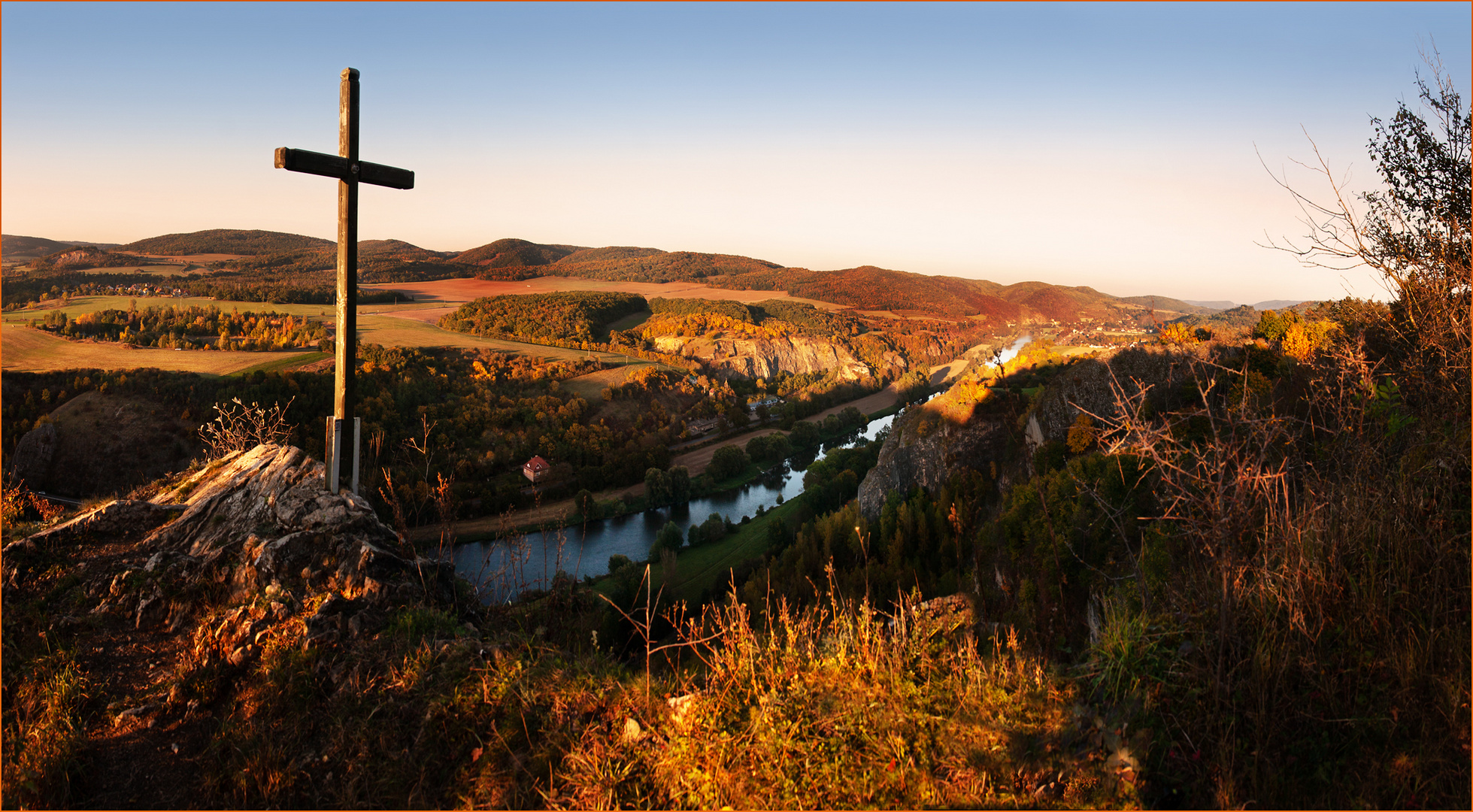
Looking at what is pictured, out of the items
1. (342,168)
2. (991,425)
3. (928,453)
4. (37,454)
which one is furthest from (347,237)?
(37,454)

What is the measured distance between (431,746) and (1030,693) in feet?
10.5

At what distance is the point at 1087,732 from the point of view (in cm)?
300

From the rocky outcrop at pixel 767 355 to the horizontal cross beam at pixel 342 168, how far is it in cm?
7658

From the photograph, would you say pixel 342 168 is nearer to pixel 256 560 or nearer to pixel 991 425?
pixel 256 560

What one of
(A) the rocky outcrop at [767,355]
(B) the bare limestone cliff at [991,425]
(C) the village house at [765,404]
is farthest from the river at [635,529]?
(A) the rocky outcrop at [767,355]

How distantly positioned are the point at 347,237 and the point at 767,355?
291 ft

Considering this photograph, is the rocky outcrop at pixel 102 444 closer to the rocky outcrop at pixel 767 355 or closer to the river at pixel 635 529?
the river at pixel 635 529

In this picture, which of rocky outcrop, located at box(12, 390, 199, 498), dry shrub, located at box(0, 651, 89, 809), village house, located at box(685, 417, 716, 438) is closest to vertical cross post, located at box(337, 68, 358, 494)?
dry shrub, located at box(0, 651, 89, 809)

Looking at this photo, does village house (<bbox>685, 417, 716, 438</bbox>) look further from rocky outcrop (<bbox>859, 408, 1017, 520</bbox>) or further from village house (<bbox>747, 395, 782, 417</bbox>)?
rocky outcrop (<bbox>859, 408, 1017, 520</bbox>)

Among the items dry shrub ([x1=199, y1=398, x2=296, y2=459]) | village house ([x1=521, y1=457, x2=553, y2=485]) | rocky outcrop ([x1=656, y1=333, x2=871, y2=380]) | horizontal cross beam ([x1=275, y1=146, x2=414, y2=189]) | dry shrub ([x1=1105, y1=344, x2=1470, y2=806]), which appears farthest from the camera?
rocky outcrop ([x1=656, y1=333, x2=871, y2=380])

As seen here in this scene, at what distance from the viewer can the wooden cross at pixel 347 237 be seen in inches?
217

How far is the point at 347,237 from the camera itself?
5.74 m

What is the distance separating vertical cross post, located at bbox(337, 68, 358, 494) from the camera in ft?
18.2

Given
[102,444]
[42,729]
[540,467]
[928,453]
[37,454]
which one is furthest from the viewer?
[540,467]
